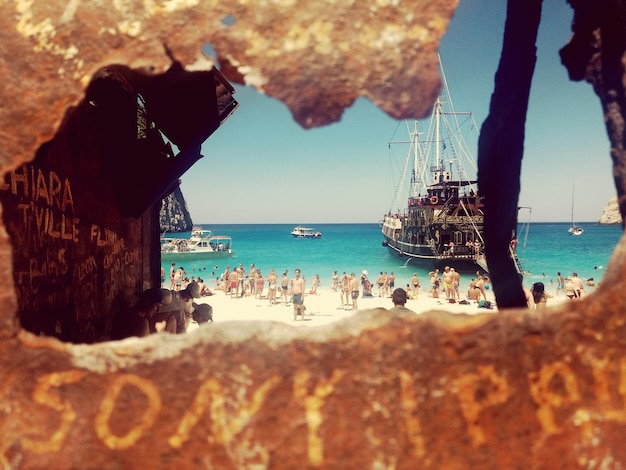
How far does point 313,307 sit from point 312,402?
1695 cm

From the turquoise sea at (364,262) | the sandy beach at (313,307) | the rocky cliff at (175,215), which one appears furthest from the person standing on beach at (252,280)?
the rocky cliff at (175,215)

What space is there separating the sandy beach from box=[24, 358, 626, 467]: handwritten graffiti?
1340 centimetres

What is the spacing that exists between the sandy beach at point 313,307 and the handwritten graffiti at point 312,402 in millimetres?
13402

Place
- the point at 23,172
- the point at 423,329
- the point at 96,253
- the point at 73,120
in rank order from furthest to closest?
1. the point at 96,253
2. the point at 73,120
3. the point at 23,172
4. the point at 423,329

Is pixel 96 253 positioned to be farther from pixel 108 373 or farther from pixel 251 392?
pixel 251 392

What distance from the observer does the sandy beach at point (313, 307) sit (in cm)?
1563

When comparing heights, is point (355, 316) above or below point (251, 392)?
above

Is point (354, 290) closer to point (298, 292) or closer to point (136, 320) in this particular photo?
point (298, 292)

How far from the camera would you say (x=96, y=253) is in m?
3.69

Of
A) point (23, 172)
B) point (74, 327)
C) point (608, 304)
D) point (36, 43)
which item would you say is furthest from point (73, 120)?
point (608, 304)

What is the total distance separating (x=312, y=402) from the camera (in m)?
1.23

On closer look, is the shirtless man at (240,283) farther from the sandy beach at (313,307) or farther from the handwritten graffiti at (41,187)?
the handwritten graffiti at (41,187)

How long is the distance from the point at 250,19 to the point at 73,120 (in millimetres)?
2589

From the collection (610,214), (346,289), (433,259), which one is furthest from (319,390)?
(610,214)
